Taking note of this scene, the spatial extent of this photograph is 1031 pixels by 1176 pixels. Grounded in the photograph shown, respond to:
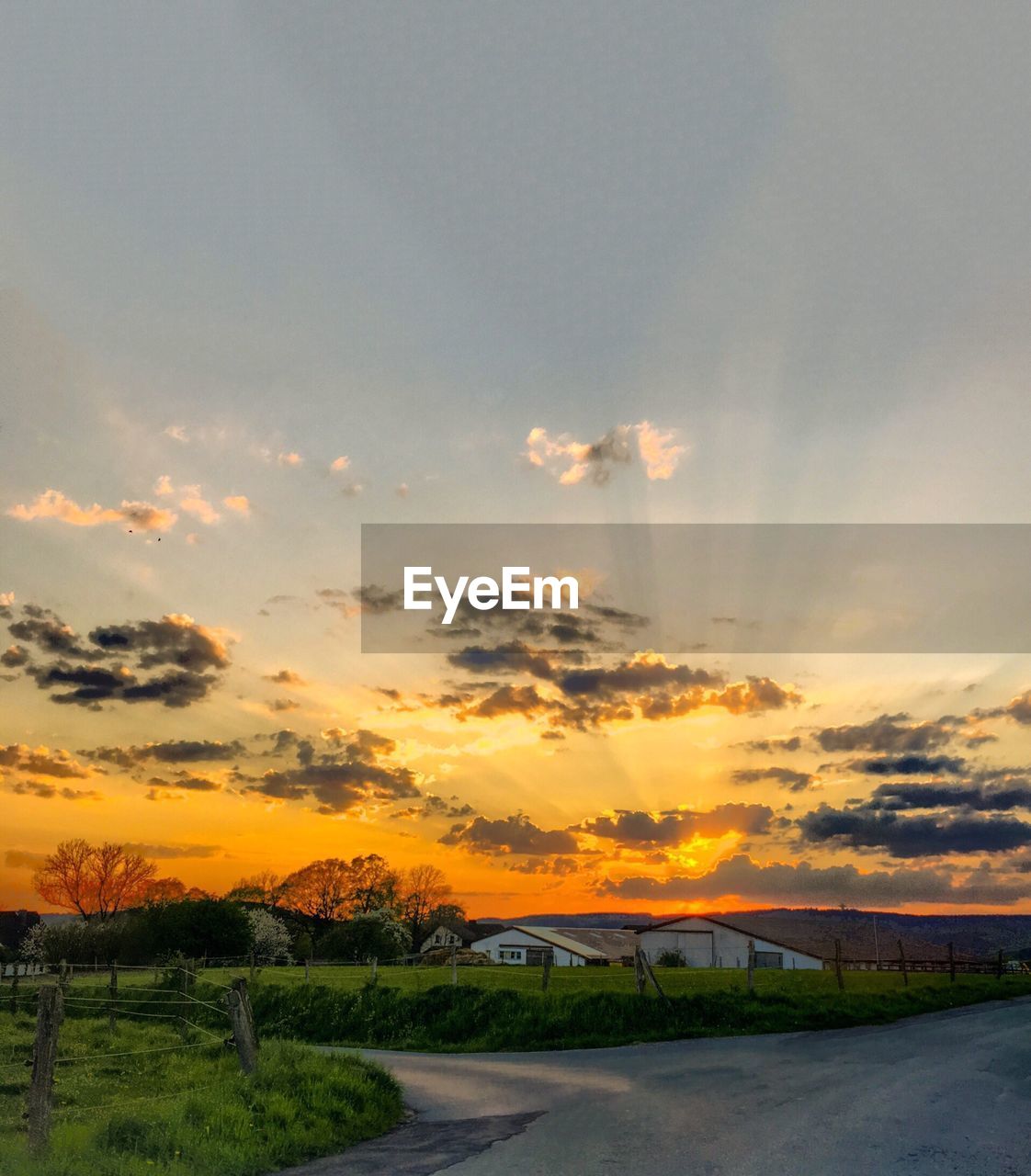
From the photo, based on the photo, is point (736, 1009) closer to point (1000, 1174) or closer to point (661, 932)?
point (1000, 1174)

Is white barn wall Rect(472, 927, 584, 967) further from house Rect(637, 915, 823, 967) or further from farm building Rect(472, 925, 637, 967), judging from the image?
house Rect(637, 915, 823, 967)

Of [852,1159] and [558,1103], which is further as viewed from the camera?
[558,1103]

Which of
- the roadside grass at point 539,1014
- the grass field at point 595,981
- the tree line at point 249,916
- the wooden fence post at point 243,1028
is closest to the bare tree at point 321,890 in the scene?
the tree line at point 249,916

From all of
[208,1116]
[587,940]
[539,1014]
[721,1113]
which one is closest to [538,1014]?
[539,1014]

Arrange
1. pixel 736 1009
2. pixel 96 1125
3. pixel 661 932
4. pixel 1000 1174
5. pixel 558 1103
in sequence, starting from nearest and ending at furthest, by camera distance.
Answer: pixel 1000 1174 < pixel 96 1125 < pixel 558 1103 < pixel 736 1009 < pixel 661 932

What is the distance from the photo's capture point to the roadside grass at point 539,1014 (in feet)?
96.9

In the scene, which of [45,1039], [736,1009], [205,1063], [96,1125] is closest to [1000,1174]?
[96,1125]

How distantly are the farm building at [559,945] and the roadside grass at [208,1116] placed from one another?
9033 centimetres

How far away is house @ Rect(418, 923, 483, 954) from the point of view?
4919 inches

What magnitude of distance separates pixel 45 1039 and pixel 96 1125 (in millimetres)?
1310

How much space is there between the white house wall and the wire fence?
2631 inches

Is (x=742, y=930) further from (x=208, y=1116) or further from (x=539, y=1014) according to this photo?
(x=208, y=1116)

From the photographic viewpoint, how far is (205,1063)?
2322 cm

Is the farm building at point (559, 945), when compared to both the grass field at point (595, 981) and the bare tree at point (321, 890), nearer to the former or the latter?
the bare tree at point (321, 890)
